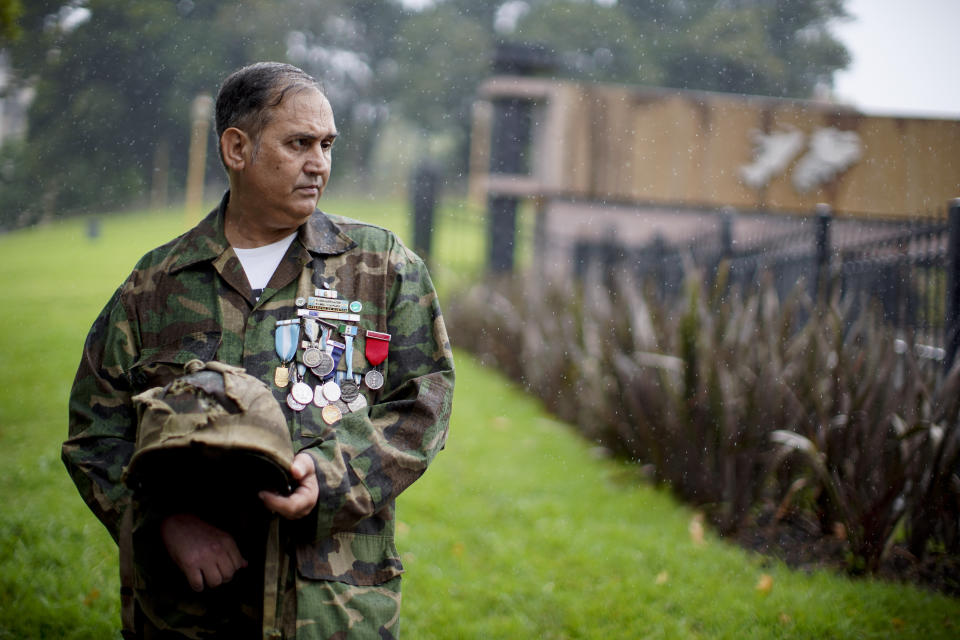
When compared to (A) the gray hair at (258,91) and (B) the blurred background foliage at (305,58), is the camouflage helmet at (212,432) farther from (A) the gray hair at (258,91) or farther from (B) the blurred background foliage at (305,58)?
(B) the blurred background foliage at (305,58)

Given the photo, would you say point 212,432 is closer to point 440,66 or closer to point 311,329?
point 311,329

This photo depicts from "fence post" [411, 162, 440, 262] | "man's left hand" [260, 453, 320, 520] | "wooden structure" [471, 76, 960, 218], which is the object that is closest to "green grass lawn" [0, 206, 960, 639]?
"wooden structure" [471, 76, 960, 218]

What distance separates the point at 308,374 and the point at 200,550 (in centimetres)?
43

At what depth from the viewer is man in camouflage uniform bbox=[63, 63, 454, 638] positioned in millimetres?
1648

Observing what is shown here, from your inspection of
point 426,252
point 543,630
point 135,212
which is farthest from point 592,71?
point 426,252

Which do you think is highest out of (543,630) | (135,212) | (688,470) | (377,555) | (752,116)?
(752,116)

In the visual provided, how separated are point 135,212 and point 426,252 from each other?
4.69m

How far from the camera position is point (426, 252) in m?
8.28

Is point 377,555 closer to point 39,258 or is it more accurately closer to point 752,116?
point 39,258

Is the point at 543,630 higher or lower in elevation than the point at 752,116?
lower

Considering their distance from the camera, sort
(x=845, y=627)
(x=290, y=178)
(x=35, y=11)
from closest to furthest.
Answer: (x=290, y=178) < (x=845, y=627) < (x=35, y=11)

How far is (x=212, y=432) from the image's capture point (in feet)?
4.65

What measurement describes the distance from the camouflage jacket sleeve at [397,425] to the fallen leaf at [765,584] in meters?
2.10

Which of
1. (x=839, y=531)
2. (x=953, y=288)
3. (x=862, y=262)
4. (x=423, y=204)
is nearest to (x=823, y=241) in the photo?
(x=862, y=262)
